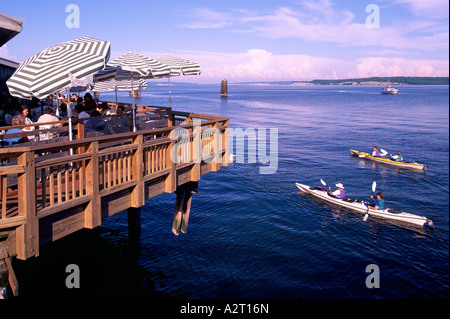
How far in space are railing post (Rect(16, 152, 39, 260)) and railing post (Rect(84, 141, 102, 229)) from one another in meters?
1.20

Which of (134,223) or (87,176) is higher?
(87,176)

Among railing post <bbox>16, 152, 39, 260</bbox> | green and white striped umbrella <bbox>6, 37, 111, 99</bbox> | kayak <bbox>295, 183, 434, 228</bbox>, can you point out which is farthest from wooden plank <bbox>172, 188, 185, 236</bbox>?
kayak <bbox>295, 183, 434, 228</bbox>

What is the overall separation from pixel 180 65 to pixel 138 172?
7.21 meters

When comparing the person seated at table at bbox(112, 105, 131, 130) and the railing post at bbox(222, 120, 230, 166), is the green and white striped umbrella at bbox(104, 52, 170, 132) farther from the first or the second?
the railing post at bbox(222, 120, 230, 166)

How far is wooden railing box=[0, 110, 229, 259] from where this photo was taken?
612cm

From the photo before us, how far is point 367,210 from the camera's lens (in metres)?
22.2

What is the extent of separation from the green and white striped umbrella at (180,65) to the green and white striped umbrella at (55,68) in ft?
16.7

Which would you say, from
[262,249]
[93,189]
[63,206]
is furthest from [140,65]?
[262,249]

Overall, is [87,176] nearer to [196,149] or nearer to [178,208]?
[196,149]

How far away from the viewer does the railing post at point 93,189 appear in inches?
285
